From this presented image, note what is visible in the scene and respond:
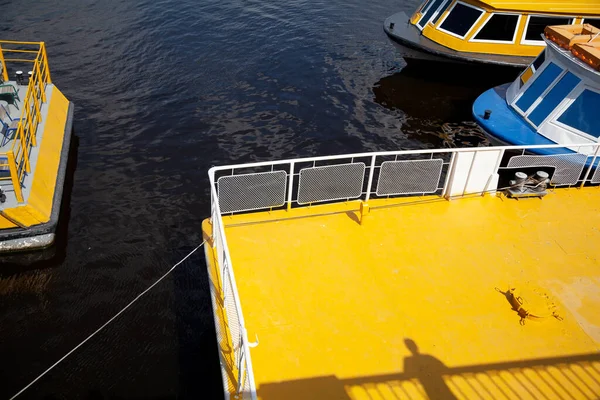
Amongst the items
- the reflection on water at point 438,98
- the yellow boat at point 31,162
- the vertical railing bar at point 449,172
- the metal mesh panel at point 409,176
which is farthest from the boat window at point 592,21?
the yellow boat at point 31,162

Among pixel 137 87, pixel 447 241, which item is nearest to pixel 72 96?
pixel 137 87

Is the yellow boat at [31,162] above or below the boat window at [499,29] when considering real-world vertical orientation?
below

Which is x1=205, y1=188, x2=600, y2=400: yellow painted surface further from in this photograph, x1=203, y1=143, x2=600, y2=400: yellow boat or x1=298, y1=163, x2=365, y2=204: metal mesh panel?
x1=298, y1=163, x2=365, y2=204: metal mesh panel

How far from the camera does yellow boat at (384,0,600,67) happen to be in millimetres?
19734

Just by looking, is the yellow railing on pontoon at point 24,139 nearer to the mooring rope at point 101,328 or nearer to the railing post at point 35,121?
the railing post at point 35,121

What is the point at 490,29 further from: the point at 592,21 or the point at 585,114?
the point at 585,114

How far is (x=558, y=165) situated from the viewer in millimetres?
10641

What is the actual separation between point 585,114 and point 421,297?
9562 millimetres

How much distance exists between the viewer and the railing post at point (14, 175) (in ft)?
35.3

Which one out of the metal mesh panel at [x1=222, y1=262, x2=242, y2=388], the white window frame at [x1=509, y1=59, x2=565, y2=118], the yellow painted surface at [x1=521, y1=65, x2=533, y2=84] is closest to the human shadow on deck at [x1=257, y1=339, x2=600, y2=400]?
the metal mesh panel at [x1=222, y1=262, x2=242, y2=388]

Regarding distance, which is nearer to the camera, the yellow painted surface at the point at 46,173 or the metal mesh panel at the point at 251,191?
the metal mesh panel at the point at 251,191

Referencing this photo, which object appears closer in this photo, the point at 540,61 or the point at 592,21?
A: the point at 540,61

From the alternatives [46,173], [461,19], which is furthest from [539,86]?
[46,173]

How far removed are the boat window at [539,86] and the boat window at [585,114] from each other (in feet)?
3.74
